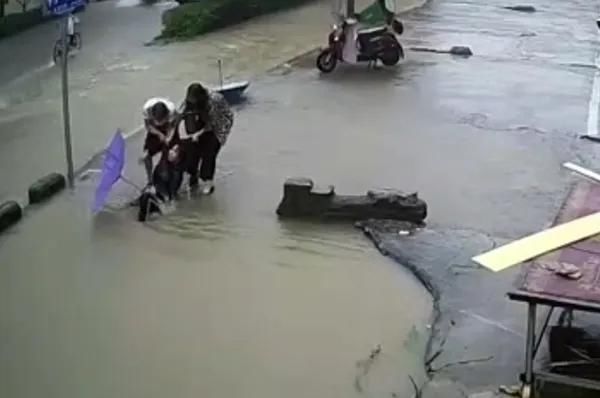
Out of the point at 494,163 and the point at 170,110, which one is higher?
the point at 170,110

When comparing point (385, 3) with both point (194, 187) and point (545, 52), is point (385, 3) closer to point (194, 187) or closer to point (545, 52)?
point (545, 52)

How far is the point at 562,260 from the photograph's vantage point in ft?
17.8

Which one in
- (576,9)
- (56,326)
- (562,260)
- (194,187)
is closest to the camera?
(562,260)

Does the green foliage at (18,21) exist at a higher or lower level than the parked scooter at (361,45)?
lower

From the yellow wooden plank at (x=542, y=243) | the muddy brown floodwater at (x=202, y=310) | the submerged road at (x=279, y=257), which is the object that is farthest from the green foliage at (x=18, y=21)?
the yellow wooden plank at (x=542, y=243)

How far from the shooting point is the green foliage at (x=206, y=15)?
17.4 meters

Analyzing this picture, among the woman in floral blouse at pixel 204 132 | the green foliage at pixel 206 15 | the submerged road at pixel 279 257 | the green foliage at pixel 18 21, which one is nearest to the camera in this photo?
the submerged road at pixel 279 257

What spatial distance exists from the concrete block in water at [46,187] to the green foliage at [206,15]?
856 cm

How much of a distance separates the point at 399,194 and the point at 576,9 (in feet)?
41.6

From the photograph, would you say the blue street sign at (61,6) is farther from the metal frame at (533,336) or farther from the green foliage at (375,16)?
the green foliage at (375,16)

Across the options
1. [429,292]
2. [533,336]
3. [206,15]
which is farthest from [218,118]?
[206,15]

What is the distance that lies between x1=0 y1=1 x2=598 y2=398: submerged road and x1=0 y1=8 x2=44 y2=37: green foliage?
712 centimetres

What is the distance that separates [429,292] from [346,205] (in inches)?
57.6

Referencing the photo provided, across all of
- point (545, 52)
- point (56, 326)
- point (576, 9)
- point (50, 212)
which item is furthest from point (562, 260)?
point (576, 9)
